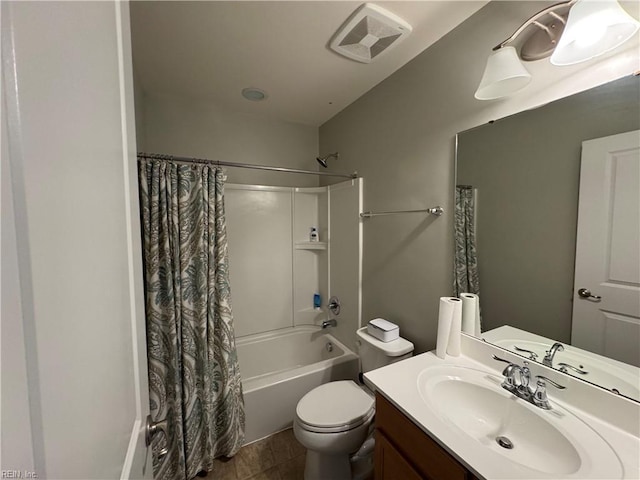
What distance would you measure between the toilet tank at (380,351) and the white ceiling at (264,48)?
67.5 inches

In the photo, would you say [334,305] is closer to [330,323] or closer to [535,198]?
[330,323]

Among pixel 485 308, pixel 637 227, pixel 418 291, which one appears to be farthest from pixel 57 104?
pixel 418 291

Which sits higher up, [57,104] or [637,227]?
[57,104]

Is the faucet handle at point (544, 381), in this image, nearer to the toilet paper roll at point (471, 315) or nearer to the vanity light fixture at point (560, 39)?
the toilet paper roll at point (471, 315)

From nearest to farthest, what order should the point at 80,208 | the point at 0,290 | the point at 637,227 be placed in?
1. the point at 0,290
2. the point at 80,208
3. the point at 637,227

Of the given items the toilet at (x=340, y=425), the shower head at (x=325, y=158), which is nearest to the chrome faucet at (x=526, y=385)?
the toilet at (x=340, y=425)

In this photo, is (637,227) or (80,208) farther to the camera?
(637,227)

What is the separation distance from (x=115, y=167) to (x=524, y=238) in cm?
138

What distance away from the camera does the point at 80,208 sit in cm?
33

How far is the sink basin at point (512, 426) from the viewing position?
2.25ft

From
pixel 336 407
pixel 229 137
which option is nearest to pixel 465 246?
pixel 336 407

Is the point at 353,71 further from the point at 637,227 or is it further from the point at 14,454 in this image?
the point at 14,454

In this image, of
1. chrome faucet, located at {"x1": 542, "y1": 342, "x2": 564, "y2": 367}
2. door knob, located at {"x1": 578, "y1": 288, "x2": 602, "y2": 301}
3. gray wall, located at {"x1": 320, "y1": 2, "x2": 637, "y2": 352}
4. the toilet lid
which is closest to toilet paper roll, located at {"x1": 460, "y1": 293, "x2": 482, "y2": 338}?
gray wall, located at {"x1": 320, "y1": 2, "x2": 637, "y2": 352}

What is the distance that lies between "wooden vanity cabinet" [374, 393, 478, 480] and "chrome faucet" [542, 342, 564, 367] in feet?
1.81
